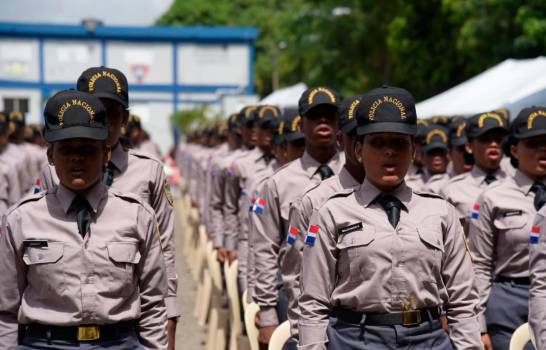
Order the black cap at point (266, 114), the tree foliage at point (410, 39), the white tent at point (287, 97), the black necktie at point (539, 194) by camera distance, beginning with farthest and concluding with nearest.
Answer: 1. the tree foliage at point (410, 39)
2. the white tent at point (287, 97)
3. the black cap at point (266, 114)
4. the black necktie at point (539, 194)

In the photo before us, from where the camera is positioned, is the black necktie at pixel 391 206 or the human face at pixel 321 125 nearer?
the black necktie at pixel 391 206

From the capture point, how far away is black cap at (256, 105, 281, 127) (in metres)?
8.26

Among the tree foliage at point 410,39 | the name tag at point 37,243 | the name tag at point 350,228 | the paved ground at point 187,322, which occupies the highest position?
the tree foliage at point 410,39

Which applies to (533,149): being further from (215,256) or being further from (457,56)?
(457,56)

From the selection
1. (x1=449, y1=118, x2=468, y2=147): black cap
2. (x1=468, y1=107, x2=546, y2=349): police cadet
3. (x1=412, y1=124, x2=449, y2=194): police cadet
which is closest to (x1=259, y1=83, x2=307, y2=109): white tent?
(x1=412, y1=124, x2=449, y2=194): police cadet

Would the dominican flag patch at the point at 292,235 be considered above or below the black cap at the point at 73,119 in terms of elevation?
below

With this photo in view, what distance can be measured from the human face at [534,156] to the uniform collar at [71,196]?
2730 mm

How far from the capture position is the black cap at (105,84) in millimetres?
4469

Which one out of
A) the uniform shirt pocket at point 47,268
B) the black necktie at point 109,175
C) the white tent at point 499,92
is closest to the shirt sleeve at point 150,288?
the uniform shirt pocket at point 47,268

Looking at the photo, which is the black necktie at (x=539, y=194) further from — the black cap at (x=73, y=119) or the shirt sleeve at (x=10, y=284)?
the shirt sleeve at (x=10, y=284)

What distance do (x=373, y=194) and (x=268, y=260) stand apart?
5.72 feet

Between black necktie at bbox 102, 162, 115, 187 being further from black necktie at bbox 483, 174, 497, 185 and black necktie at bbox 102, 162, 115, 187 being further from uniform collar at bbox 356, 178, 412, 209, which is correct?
black necktie at bbox 483, 174, 497, 185

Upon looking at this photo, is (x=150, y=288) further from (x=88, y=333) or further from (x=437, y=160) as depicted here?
(x=437, y=160)

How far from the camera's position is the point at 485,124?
641 cm
